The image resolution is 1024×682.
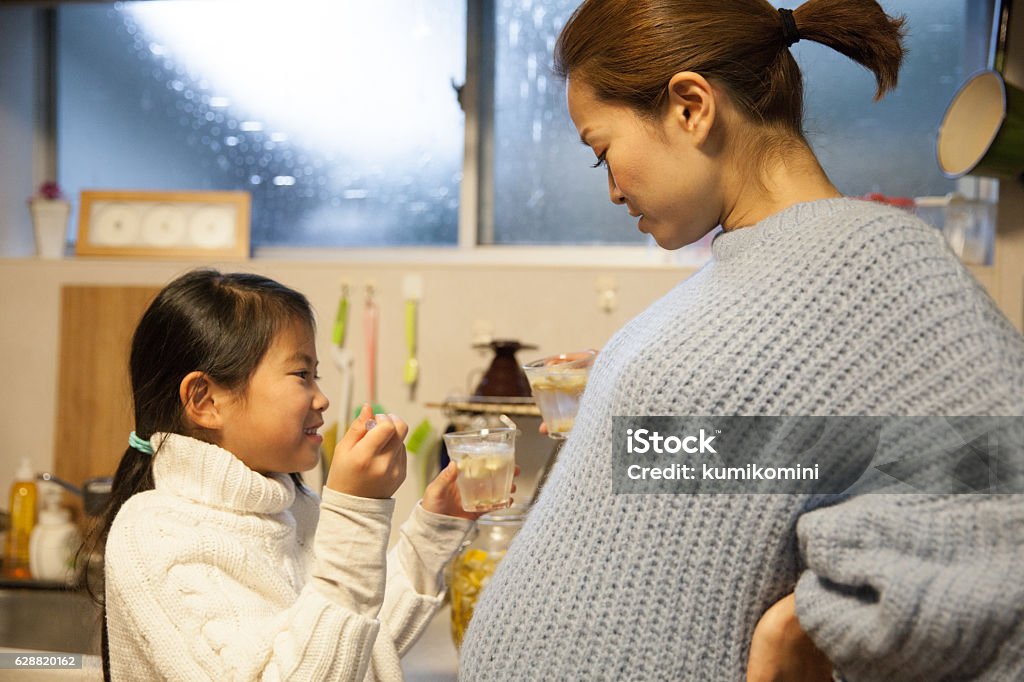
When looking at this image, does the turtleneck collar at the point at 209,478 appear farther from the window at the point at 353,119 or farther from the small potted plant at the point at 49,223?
the small potted plant at the point at 49,223

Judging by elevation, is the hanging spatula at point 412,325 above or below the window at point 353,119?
below

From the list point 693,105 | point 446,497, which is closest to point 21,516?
point 446,497

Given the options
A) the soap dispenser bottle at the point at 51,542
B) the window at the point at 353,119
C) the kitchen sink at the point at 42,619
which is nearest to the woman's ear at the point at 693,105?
the kitchen sink at the point at 42,619

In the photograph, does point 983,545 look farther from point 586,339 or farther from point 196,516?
point 586,339

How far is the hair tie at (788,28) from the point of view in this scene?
861 mm

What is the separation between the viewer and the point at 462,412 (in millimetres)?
1892

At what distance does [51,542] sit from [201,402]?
41.1 inches

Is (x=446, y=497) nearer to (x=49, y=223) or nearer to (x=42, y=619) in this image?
(x=42, y=619)

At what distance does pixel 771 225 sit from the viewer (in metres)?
0.82

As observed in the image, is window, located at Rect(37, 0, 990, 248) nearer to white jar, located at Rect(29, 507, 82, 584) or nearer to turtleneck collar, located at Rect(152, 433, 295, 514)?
white jar, located at Rect(29, 507, 82, 584)

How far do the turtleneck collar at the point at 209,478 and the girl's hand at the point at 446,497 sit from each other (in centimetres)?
19

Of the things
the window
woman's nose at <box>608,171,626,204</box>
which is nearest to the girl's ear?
woman's nose at <box>608,171,626,204</box>

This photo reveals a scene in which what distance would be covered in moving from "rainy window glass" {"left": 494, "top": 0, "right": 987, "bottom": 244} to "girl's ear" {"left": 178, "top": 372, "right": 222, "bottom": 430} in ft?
4.03

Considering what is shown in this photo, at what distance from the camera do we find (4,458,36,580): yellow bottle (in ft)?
6.66
